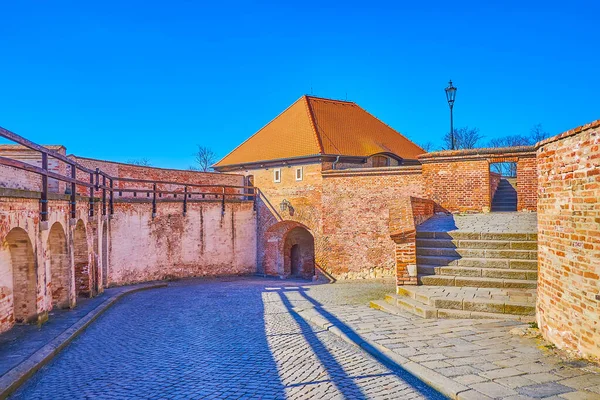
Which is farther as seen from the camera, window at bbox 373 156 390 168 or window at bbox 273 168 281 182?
window at bbox 373 156 390 168

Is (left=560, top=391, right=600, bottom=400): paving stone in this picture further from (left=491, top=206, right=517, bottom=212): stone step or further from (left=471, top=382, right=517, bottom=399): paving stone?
(left=491, top=206, right=517, bottom=212): stone step

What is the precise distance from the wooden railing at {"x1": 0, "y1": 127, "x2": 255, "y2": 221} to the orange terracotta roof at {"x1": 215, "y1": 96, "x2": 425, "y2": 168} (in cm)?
220

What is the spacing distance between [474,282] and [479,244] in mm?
1376

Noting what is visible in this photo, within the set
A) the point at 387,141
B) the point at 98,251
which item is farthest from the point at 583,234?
the point at 387,141

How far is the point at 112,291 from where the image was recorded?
1424 centimetres

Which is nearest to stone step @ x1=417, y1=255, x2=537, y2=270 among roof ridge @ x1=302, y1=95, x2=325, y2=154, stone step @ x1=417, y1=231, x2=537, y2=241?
stone step @ x1=417, y1=231, x2=537, y2=241

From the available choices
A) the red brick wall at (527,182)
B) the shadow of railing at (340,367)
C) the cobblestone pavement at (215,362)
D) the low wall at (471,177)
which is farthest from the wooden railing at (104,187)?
the red brick wall at (527,182)

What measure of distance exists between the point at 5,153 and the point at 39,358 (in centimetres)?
695

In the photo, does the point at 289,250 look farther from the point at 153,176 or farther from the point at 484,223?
the point at 484,223

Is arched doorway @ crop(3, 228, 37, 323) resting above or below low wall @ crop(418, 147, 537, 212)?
below

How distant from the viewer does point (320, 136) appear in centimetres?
2130

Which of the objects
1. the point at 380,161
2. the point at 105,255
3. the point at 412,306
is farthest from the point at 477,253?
the point at 380,161

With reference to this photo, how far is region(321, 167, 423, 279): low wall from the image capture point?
17.2 metres

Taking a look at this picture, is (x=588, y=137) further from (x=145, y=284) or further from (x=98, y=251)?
(x=145, y=284)
